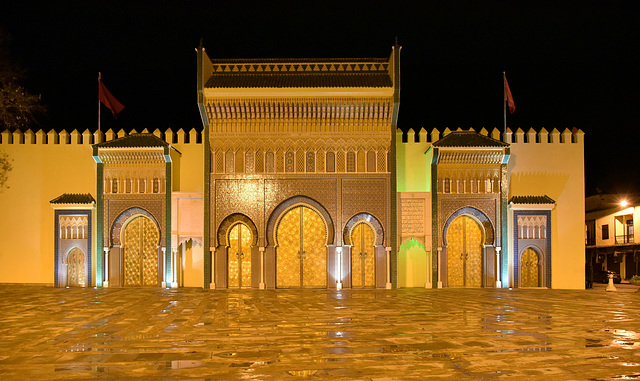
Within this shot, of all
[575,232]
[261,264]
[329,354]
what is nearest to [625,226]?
[575,232]

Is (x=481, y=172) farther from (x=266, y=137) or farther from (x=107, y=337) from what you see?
(x=107, y=337)

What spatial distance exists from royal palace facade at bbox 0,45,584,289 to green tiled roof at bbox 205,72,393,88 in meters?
0.06

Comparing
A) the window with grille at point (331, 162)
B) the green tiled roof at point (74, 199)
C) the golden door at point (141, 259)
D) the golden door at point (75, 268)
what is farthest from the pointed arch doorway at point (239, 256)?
the golden door at point (75, 268)

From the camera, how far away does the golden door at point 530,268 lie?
17.4 metres

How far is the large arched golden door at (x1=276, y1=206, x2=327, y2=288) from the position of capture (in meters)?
17.2

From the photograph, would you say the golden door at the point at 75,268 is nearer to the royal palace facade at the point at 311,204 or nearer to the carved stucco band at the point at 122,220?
the royal palace facade at the point at 311,204

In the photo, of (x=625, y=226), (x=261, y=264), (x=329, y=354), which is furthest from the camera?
(x=625, y=226)

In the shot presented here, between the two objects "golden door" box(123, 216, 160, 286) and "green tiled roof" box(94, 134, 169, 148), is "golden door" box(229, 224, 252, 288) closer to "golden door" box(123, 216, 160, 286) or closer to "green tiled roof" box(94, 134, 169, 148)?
"golden door" box(123, 216, 160, 286)

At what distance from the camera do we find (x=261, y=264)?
17.0 metres

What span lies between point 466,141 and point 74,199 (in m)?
12.2

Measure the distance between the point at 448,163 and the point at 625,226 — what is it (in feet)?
60.5

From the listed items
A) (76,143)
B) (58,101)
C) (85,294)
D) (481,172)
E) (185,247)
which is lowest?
(85,294)

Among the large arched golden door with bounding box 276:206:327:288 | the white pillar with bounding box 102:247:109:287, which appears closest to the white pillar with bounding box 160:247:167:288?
the white pillar with bounding box 102:247:109:287

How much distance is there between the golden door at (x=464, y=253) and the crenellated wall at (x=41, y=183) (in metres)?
8.25
